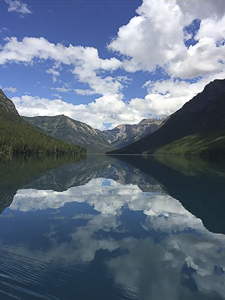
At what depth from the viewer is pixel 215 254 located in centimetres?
1984

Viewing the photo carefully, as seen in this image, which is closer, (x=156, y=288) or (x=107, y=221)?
(x=156, y=288)

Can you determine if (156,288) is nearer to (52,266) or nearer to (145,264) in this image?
(145,264)

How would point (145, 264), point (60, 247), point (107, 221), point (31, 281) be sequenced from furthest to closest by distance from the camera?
point (107, 221)
point (60, 247)
point (145, 264)
point (31, 281)

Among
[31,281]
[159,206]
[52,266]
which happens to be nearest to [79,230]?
[52,266]

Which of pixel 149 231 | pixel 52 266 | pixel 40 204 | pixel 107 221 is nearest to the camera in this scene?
pixel 52 266

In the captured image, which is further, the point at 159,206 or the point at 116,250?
the point at 159,206

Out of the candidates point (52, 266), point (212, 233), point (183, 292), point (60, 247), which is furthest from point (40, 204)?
point (183, 292)

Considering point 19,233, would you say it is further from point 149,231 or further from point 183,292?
point 183,292

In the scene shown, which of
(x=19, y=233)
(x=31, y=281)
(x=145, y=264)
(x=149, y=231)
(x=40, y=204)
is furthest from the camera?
(x=40, y=204)

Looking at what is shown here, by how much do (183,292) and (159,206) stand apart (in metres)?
23.6

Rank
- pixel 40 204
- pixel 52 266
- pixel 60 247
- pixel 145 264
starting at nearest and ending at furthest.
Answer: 1. pixel 52 266
2. pixel 145 264
3. pixel 60 247
4. pixel 40 204

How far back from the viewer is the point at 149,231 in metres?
25.3

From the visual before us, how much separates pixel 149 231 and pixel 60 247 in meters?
9.98

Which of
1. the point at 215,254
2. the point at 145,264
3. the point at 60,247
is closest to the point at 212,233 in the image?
the point at 215,254
